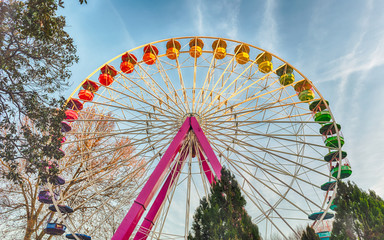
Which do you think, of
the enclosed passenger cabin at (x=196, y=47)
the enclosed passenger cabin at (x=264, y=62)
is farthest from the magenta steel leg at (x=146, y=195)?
the enclosed passenger cabin at (x=264, y=62)

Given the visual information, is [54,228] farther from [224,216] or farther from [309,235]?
[309,235]

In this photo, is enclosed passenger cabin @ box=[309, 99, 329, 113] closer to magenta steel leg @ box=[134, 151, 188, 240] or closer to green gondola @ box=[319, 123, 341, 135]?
green gondola @ box=[319, 123, 341, 135]

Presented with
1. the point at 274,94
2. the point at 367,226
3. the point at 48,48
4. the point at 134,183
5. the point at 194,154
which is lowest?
the point at 367,226

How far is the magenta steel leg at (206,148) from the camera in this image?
34.0 ft

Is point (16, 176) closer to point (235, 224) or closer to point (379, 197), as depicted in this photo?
point (235, 224)

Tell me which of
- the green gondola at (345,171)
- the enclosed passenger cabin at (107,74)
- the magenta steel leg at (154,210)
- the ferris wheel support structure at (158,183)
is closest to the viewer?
the ferris wheel support structure at (158,183)

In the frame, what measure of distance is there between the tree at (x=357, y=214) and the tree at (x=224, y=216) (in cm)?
230

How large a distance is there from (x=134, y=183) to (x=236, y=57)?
1029 cm

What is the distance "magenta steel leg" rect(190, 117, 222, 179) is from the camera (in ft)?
34.0

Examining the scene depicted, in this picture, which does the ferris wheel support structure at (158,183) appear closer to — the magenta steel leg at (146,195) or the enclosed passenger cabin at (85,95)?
the magenta steel leg at (146,195)

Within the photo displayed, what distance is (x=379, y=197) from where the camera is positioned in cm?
670

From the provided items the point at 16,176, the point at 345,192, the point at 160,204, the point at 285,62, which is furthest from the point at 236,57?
the point at 16,176

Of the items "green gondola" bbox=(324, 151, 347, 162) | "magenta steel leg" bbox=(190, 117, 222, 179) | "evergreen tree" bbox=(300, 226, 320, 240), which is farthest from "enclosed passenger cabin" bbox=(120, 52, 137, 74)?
"evergreen tree" bbox=(300, 226, 320, 240)

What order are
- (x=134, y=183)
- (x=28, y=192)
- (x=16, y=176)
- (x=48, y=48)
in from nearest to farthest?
1. (x=16, y=176)
2. (x=48, y=48)
3. (x=28, y=192)
4. (x=134, y=183)
